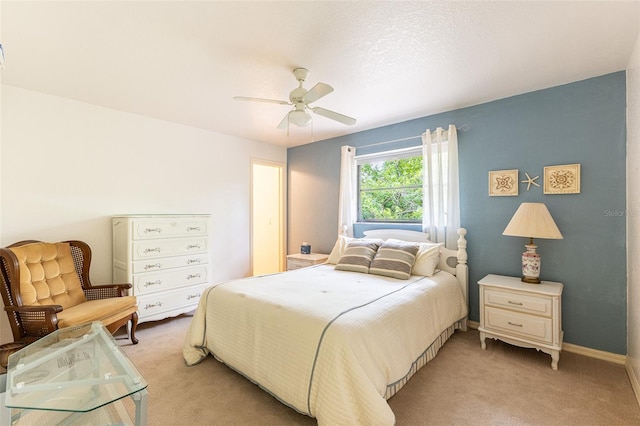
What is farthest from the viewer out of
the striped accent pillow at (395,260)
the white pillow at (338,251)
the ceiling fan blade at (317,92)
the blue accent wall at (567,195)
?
the white pillow at (338,251)

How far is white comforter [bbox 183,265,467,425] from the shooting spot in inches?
62.3

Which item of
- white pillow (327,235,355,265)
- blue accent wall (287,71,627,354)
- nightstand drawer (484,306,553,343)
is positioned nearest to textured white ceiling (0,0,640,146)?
blue accent wall (287,71,627,354)

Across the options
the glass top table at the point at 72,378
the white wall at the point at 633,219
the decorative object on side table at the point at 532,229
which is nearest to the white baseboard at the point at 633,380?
the white wall at the point at 633,219

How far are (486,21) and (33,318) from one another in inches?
153

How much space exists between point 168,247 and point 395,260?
257 centimetres

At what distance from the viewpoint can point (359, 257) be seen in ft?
10.5

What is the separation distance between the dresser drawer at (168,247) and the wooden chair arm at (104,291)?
1.08 ft

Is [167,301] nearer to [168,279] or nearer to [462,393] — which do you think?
[168,279]

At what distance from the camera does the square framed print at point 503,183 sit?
295 cm

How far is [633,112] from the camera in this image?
222 cm

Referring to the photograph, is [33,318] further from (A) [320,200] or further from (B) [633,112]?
(B) [633,112]

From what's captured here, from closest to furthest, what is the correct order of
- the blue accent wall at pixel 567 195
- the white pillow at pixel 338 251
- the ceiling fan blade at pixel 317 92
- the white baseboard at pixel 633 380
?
the white baseboard at pixel 633 380 → the ceiling fan blade at pixel 317 92 → the blue accent wall at pixel 567 195 → the white pillow at pixel 338 251

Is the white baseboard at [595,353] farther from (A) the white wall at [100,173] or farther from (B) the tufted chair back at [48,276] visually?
(B) the tufted chair back at [48,276]

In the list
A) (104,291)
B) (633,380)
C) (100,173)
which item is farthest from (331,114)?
(633,380)
